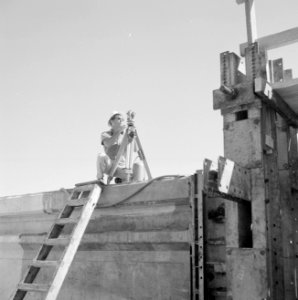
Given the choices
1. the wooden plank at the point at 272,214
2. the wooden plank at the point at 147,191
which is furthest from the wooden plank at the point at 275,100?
the wooden plank at the point at 147,191

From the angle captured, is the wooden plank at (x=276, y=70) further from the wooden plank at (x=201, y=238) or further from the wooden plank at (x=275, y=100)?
the wooden plank at (x=201, y=238)

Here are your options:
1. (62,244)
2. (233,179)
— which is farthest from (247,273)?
(62,244)

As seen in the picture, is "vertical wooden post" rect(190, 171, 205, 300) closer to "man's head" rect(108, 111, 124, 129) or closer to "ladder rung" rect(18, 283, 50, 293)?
"ladder rung" rect(18, 283, 50, 293)

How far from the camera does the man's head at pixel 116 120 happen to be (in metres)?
6.58

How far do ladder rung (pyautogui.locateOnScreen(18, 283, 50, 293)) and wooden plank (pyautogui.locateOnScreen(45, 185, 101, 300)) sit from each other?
0.08m

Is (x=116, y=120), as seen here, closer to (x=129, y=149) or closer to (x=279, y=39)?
(x=129, y=149)

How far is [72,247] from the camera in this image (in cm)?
470

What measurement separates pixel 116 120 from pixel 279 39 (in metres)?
3.06

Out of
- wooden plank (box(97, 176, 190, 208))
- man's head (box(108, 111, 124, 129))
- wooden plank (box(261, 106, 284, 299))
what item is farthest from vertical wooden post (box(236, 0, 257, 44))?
man's head (box(108, 111, 124, 129))

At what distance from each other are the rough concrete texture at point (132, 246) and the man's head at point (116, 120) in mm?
1415

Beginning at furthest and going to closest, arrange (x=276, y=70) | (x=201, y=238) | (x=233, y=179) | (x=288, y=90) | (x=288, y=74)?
(x=288, y=74)
(x=276, y=70)
(x=201, y=238)
(x=288, y=90)
(x=233, y=179)

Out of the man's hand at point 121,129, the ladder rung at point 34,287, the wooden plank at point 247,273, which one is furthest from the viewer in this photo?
the man's hand at point 121,129

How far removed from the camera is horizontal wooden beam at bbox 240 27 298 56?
4484mm

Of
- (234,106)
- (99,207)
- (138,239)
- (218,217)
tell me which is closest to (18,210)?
(99,207)
